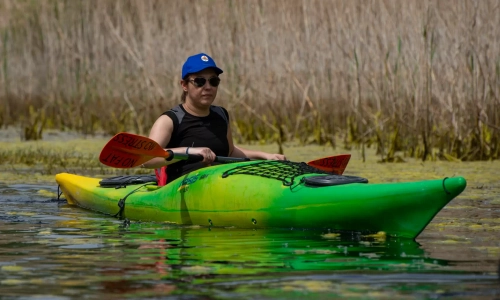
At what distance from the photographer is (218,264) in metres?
5.12

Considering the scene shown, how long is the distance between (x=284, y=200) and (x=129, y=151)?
4.21ft

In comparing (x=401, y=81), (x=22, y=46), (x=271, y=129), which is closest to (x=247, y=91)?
(x=271, y=129)

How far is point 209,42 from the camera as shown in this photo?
1355 cm

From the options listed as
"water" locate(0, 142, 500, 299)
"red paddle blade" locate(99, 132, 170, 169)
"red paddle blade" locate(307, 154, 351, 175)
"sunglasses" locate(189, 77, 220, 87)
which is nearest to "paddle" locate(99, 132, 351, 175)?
"red paddle blade" locate(99, 132, 170, 169)

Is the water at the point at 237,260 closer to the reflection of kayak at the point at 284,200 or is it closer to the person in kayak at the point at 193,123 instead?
the reflection of kayak at the point at 284,200

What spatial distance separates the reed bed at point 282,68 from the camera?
10.6m

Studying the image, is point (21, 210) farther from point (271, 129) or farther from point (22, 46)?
point (22, 46)

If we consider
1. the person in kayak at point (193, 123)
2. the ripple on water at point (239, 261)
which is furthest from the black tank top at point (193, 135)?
the ripple on water at point (239, 261)

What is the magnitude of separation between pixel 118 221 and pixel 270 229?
1.37m

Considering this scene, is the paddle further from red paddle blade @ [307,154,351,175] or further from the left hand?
red paddle blade @ [307,154,351,175]

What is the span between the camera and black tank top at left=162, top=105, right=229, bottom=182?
7492 mm

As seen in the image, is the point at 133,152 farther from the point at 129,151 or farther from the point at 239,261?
the point at 239,261

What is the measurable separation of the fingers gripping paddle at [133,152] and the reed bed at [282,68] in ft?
11.1

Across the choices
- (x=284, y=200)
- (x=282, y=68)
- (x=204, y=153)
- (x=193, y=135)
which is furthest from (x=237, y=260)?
(x=282, y=68)
